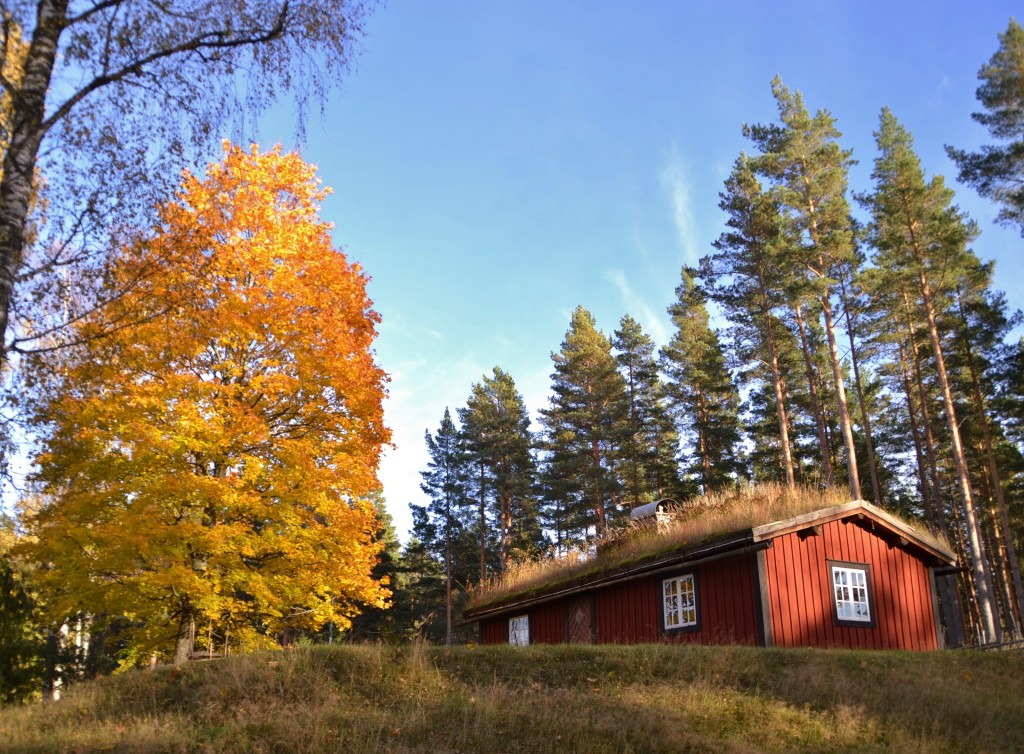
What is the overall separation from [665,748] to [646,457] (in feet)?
109

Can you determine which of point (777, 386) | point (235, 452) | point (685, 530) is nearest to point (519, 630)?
point (685, 530)

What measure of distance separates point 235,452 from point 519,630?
510 inches

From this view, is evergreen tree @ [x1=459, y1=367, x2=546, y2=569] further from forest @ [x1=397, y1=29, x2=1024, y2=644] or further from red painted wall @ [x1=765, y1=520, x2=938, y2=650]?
red painted wall @ [x1=765, y1=520, x2=938, y2=650]

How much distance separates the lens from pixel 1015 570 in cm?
3061

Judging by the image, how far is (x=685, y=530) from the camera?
64.7ft

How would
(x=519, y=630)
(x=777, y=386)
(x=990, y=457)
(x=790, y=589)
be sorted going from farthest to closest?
1. (x=777, y=386)
2. (x=990, y=457)
3. (x=519, y=630)
4. (x=790, y=589)

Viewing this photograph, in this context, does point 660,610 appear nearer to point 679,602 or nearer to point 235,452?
point 679,602

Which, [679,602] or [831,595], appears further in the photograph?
[679,602]

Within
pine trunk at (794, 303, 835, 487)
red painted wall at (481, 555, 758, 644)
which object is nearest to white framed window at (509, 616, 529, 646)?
red painted wall at (481, 555, 758, 644)

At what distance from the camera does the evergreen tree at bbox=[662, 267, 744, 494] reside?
1585 inches

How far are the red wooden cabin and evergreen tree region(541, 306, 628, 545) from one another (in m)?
21.6

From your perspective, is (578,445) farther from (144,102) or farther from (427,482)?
(144,102)

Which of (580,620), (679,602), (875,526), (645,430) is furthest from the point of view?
(645,430)

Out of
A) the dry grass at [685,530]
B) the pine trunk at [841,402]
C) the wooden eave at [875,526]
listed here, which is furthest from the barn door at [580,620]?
the pine trunk at [841,402]
